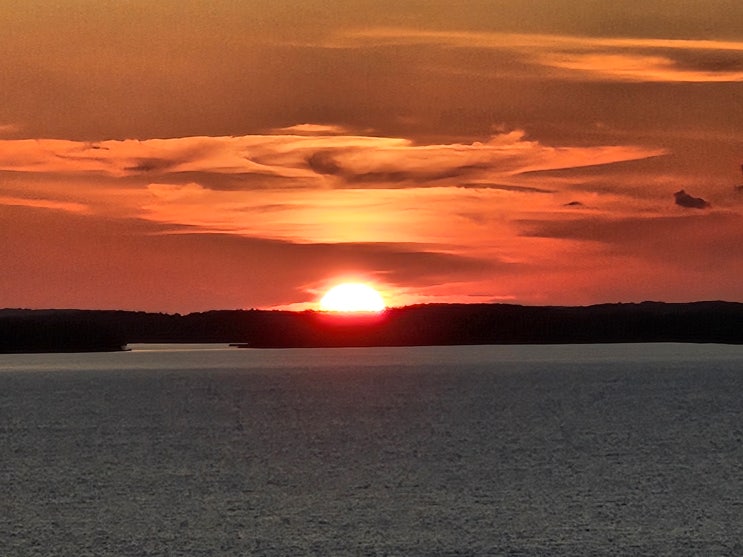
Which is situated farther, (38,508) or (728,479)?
(728,479)

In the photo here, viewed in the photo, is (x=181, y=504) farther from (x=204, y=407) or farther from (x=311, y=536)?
(x=204, y=407)

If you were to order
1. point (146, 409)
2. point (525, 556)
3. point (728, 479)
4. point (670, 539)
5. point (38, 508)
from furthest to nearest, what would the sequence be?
point (146, 409)
point (728, 479)
point (38, 508)
point (670, 539)
point (525, 556)

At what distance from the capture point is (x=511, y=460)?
49.9 meters

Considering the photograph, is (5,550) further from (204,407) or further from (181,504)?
(204,407)

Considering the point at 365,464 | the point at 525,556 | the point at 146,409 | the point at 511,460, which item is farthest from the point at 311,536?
the point at 146,409

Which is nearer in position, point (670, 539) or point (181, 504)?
point (670, 539)

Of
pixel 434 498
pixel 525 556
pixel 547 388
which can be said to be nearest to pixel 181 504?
pixel 434 498

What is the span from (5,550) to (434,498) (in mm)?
13215

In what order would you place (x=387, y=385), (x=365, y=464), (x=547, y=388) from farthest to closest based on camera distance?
(x=387, y=385) < (x=547, y=388) < (x=365, y=464)

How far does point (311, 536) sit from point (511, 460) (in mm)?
22413

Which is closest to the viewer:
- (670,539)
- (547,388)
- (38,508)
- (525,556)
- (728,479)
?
(525,556)

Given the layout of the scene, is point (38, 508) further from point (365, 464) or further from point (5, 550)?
point (365, 464)

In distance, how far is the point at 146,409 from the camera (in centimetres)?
9962

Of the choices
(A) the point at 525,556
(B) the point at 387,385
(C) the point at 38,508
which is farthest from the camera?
(B) the point at 387,385
